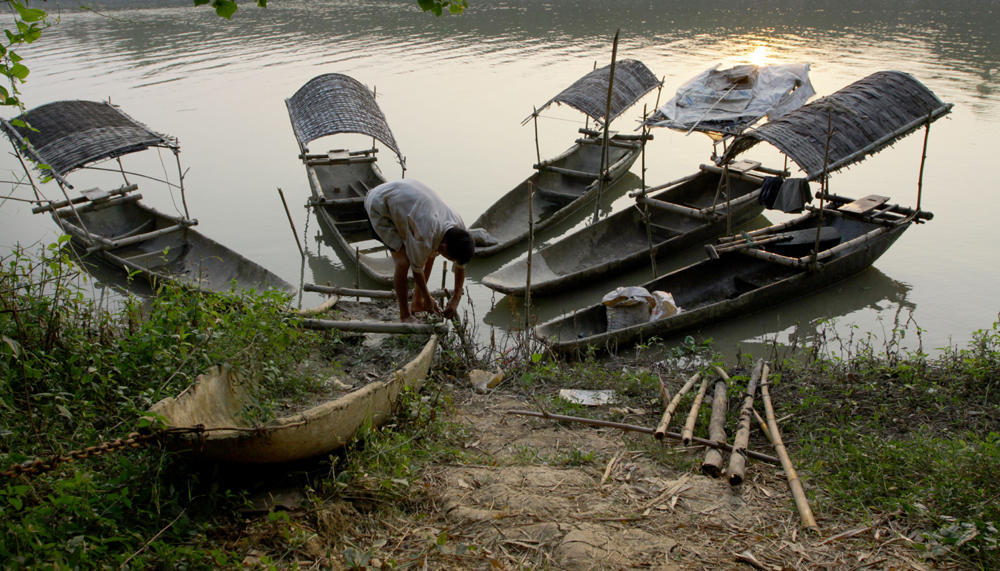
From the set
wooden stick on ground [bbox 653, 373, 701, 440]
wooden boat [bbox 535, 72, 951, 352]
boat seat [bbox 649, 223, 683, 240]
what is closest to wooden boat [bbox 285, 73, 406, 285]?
boat seat [bbox 649, 223, 683, 240]

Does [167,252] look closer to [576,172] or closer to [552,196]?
[552,196]

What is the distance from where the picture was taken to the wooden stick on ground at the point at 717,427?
10.2 feet

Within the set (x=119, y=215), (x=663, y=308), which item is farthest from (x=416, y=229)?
(x=119, y=215)

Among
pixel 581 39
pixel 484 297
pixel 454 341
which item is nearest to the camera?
pixel 454 341

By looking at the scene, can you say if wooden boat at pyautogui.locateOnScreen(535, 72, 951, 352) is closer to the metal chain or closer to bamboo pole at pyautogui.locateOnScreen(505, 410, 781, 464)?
bamboo pole at pyautogui.locateOnScreen(505, 410, 781, 464)

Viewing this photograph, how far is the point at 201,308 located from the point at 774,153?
966 centimetres

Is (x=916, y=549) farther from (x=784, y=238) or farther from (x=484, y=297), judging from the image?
(x=484, y=297)

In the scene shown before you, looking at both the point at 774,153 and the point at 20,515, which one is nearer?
the point at 20,515

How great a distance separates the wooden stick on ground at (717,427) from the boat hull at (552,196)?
3.71 metres

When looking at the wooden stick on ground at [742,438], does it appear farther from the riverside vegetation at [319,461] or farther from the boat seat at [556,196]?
the boat seat at [556,196]

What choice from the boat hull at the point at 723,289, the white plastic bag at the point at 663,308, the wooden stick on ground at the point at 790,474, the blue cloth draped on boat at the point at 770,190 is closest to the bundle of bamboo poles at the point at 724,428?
the wooden stick on ground at the point at 790,474

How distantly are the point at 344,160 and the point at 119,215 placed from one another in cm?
276

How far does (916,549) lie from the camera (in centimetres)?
256

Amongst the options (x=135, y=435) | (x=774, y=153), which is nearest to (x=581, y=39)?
(x=774, y=153)
